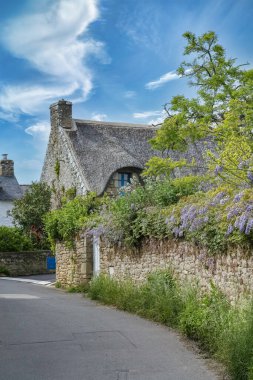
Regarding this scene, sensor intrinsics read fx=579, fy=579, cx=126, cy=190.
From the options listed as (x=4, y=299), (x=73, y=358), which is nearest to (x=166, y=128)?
(x=4, y=299)

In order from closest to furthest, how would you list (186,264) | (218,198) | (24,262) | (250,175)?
(250,175) < (218,198) < (186,264) < (24,262)

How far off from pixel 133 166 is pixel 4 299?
37.2ft

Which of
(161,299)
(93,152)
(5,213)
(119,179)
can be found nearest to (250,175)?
(161,299)

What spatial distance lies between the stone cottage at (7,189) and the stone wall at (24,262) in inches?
539

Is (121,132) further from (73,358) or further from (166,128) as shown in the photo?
(73,358)

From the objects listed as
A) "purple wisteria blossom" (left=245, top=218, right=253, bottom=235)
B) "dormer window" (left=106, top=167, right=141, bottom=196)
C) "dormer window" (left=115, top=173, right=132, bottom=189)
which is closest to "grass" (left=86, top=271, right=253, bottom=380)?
"purple wisteria blossom" (left=245, top=218, right=253, bottom=235)

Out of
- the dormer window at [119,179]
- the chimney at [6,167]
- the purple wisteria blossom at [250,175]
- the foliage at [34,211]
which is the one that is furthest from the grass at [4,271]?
the purple wisteria blossom at [250,175]

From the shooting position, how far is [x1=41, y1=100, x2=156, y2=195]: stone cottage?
2517cm

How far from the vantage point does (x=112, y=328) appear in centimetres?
1061

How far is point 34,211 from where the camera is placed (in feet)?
112

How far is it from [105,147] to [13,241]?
325 inches

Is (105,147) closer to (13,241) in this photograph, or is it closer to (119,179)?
(119,179)

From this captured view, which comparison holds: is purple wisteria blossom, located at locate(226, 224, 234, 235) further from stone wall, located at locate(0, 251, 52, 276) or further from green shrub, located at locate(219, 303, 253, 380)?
stone wall, located at locate(0, 251, 52, 276)

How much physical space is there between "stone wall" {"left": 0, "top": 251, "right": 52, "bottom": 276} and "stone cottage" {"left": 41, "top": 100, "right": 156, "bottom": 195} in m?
3.80
